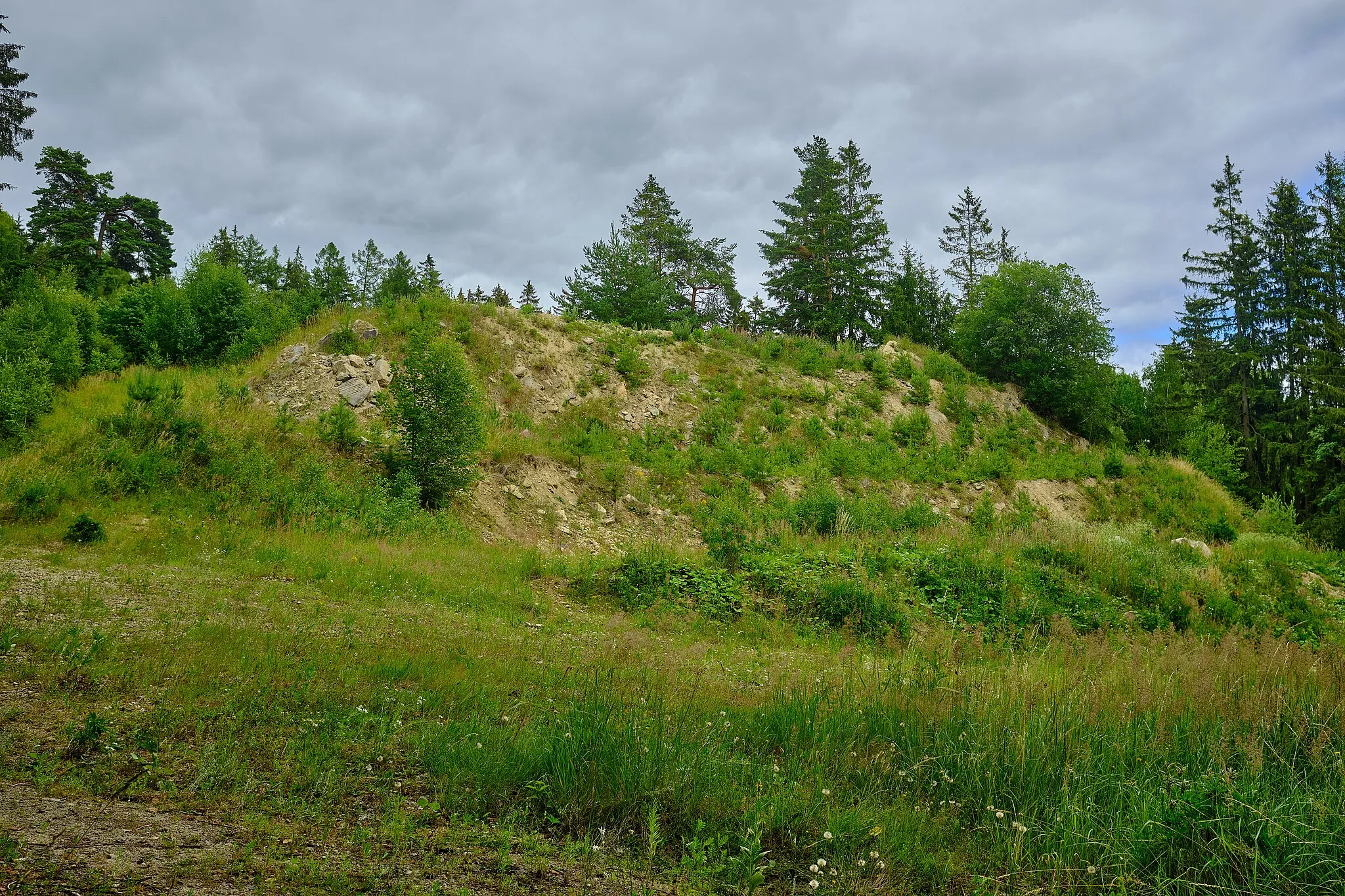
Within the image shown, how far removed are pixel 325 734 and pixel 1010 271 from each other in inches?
1303

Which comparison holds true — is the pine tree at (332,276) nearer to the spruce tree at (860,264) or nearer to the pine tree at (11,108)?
the pine tree at (11,108)

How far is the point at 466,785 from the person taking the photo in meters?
3.78

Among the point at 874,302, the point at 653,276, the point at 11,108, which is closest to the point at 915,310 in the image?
the point at 874,302

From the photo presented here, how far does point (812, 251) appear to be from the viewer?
3634 cm

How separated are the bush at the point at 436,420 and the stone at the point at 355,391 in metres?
3.42

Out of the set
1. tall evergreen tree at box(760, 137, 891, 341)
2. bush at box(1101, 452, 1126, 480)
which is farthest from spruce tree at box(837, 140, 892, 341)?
bush at box(1101, 452, 1126, 480)

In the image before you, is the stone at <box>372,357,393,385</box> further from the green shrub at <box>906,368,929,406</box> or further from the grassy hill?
the green shrub at <box>906,368,929,406</box>

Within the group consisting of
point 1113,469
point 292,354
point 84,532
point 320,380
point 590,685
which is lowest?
point 590,685

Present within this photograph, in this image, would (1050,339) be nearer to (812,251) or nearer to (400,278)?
(812,251)

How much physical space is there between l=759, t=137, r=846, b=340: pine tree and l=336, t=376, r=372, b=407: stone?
23.4 meters

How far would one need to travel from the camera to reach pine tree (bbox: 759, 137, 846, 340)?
3538cm

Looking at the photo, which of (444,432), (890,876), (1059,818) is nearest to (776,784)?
(890,876)

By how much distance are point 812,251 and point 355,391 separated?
27.0m

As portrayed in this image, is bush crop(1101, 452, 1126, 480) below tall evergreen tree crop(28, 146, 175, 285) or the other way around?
below
